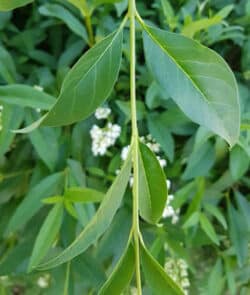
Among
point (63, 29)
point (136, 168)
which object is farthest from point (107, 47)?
point (63, 29)

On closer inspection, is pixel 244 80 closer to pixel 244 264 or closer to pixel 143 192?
pixel 244 264

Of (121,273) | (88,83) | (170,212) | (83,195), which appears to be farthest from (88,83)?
(170,212)

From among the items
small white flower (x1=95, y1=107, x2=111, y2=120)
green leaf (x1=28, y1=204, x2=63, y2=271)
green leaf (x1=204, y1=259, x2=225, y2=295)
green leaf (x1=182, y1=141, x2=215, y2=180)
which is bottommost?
green leaf (x1=204, y1=259, x2=225, y2=295)

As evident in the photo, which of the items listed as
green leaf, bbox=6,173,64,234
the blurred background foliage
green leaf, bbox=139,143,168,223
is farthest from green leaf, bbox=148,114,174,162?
green leaf, bbox=139,143,168,223

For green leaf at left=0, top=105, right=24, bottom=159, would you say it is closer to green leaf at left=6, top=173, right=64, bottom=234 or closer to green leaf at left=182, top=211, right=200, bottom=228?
green leaf at left=6, top=173, right=64, bottom=234

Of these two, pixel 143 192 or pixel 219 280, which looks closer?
pixel 143 192

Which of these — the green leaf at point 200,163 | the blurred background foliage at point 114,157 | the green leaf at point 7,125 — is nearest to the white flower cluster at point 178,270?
the blurred background foliage at point 114,157

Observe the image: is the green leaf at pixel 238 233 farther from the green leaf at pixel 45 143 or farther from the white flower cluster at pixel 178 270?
the green leaf at pixel 45 143

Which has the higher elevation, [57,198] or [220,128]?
[220,128]
